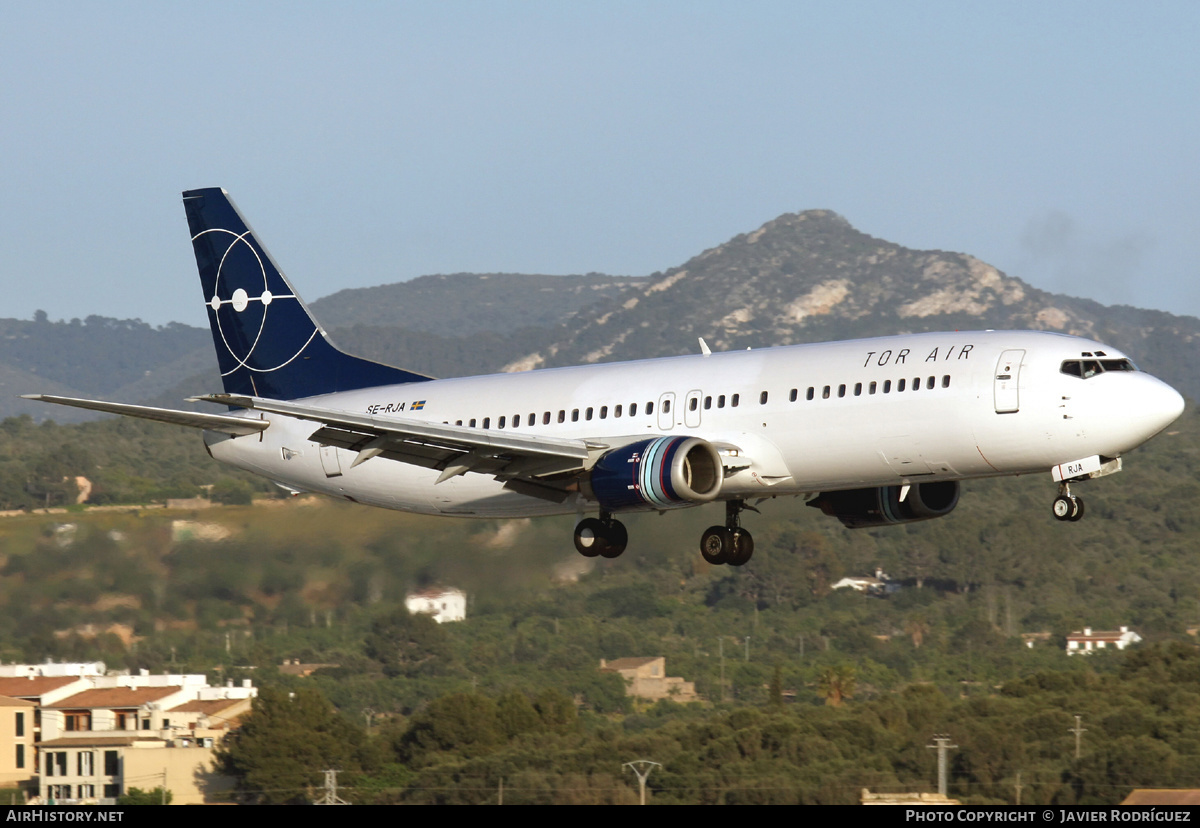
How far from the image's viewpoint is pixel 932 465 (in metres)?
34.1

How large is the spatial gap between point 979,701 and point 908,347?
54.1 metres

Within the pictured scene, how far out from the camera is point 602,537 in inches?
1526

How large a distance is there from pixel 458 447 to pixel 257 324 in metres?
11.3

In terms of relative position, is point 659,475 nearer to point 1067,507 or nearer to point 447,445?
point 447,445

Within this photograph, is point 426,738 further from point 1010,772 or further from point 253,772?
point 1010,772

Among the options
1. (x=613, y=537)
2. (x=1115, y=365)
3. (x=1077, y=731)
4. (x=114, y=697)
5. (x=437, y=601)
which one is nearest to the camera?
(x=1115, y=365)

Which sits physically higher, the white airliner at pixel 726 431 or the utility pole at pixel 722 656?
the white airliner at pixel 726 431

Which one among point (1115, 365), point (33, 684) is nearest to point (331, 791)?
point (33, 684)

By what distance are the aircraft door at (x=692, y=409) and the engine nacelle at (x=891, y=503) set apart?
167 inches

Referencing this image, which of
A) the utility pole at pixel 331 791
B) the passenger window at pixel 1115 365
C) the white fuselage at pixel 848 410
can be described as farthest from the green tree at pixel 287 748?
the passenger window at pixel 1115 365

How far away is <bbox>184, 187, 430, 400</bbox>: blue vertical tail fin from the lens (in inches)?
1751

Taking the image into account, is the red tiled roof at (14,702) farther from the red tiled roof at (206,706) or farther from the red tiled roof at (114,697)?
the red tiled roof at (206,706)

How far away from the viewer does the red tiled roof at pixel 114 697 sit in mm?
76312

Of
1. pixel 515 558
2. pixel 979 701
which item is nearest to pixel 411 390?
pixel 515 558
